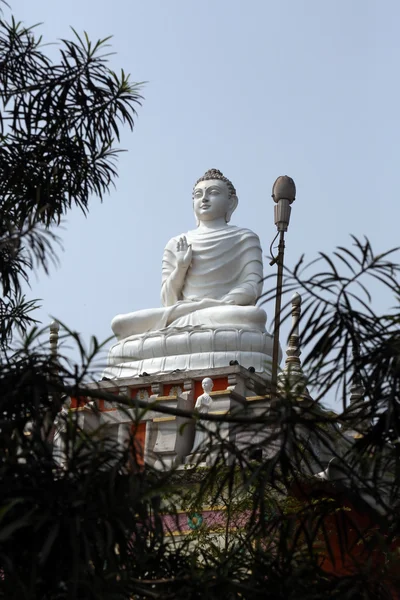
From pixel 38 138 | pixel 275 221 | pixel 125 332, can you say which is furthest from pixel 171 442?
pixel 38 138

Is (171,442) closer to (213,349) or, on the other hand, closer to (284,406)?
(213,349)

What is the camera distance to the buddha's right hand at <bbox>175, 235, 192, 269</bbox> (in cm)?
1573

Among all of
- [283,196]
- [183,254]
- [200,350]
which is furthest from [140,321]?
[283,196]

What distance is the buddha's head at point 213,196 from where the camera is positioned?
53.2ft

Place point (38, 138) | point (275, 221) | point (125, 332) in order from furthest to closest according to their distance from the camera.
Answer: point (125, 332) → point (275, 221) → point (38, 138)

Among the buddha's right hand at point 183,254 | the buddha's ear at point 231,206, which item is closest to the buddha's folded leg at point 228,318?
the buddha's right hand at point 183,254

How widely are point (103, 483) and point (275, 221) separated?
6375 millimetres

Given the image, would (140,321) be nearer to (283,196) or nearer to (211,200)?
(211,200)

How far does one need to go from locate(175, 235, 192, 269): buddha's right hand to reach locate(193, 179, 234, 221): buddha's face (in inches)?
21.1

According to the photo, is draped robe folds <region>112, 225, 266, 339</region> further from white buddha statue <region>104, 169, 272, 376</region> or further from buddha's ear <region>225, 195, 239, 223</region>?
buddha's ear <region>225, 195, 239, 223</region>

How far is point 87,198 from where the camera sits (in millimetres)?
6117

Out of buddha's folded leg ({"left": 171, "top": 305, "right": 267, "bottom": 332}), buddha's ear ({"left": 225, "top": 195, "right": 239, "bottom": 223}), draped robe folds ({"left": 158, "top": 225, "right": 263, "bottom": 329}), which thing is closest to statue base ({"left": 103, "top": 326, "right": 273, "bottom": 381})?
buddha's folded leg ({"left": 171, "top": 305, "right": 267, "bottom": 332})

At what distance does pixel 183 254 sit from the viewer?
1582 cm

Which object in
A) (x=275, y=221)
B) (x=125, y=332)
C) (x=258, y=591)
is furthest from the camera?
(x=125, y=332)
